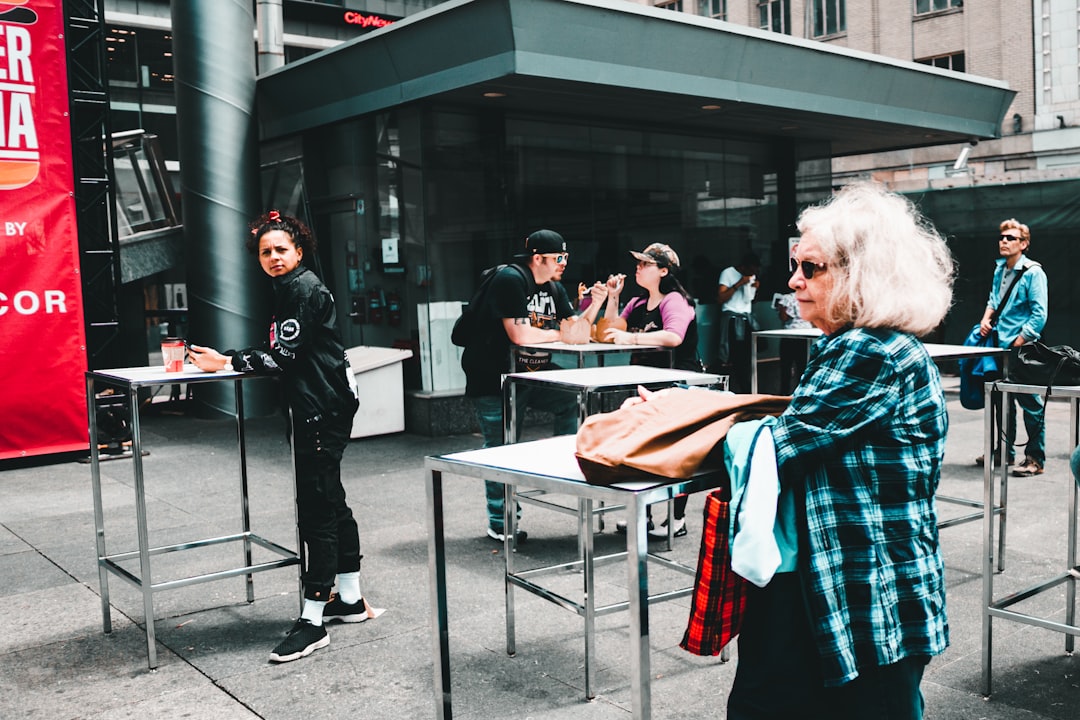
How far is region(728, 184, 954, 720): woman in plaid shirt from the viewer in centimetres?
213

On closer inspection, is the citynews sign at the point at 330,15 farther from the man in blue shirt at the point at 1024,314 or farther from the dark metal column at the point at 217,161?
the man in blue shirt at the point at 1024,314

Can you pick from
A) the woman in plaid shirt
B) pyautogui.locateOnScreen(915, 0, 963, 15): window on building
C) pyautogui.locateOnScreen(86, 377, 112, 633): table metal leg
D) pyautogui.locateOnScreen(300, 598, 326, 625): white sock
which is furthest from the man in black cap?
pyautogui.locateOnScreen(915, 0, 963, 15): window on building

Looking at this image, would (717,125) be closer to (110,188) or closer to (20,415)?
Result: (110,188)

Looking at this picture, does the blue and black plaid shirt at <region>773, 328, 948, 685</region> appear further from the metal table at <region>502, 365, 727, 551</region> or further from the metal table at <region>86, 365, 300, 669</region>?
the metal table at <region>86, 365, 300, 669</region>

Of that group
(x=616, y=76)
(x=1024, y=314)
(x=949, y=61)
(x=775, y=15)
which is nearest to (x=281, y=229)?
(x=616, y=76)

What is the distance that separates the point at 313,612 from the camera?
4.35 m

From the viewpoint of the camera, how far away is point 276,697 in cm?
384

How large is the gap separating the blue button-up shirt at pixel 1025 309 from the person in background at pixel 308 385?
5.77 meters

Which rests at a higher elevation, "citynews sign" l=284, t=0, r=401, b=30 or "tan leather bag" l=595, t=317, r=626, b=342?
"citynews sign" l=284, t=0, r=401, b=30

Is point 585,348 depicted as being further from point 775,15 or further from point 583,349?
point 775,15

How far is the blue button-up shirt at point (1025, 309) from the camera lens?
7.77 metres

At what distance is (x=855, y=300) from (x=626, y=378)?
9.03ft

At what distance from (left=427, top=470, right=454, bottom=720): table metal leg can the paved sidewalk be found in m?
0.91

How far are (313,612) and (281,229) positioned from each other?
67.7 inches
